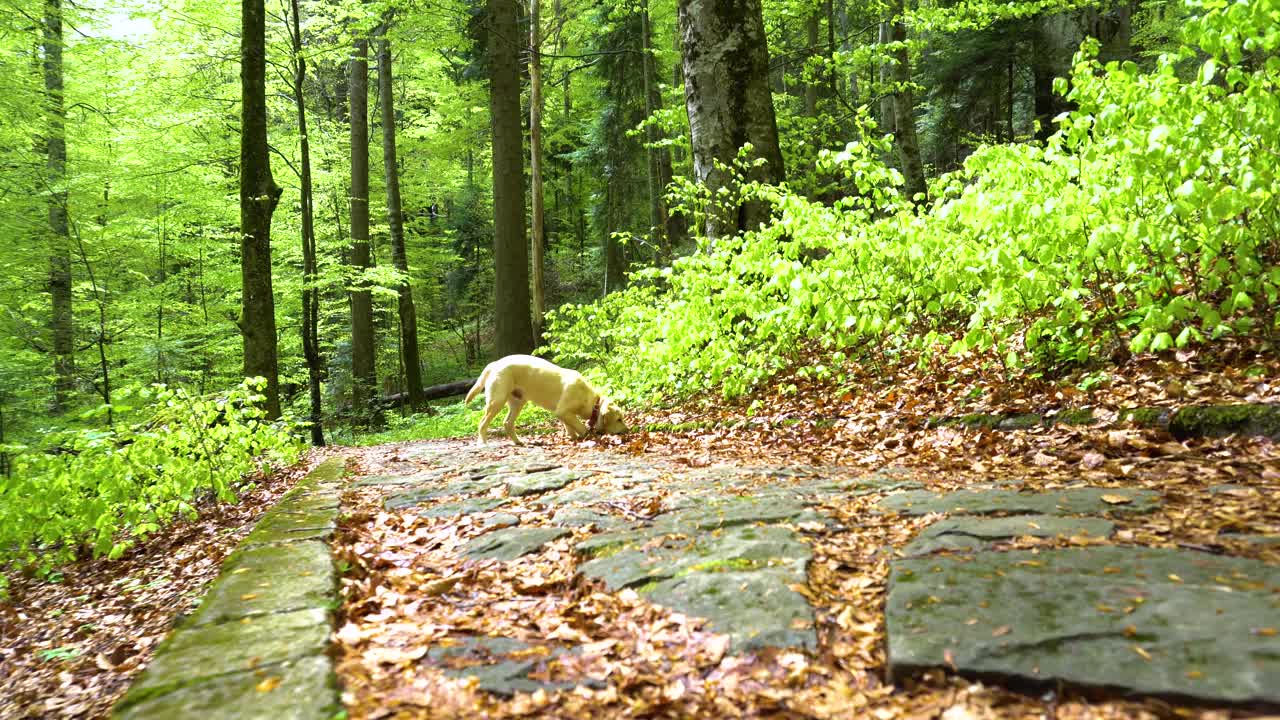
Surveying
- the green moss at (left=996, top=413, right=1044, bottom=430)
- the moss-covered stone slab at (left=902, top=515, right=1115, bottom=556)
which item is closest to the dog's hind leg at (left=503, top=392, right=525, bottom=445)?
the green moss at (left=996, top=413, right=1044, bottom=430)

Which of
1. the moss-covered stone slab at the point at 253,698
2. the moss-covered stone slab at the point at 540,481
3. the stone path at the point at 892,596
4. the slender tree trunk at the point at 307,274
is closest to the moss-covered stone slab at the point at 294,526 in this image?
the stone path at the point at 892,596

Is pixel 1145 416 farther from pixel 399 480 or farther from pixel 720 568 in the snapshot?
pixel 399 480

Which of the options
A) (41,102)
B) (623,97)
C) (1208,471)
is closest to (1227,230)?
(1208,471)

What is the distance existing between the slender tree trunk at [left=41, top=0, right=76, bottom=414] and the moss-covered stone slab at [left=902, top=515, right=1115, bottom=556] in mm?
14660

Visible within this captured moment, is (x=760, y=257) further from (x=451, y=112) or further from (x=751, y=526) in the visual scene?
(x=451, y=112)

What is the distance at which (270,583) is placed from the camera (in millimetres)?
2504

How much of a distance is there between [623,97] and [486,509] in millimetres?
21134

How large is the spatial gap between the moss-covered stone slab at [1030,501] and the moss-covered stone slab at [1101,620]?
568 mm

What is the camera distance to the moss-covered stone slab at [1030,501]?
8.49 ft

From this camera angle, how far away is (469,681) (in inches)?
69.9

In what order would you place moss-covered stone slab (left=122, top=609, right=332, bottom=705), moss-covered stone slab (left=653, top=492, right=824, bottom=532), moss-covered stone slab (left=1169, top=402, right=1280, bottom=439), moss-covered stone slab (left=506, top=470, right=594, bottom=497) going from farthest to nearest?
1. moss-covered stone slab (left=506, top=470, right=594, bottom=497)
2. moss-covered stone slab (left=1169, top=402, right=1280, bottom=439)
3. moss-covered stone slab (left=653, top=492, right=824, bottom=532)
4. moss-covered stone slab (left=122, top=609, right=332, bottom=705)

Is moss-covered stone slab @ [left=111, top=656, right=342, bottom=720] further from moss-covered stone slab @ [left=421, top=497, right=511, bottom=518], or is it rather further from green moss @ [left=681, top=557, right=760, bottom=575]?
moss-covered stone slab @ [left=421, top=497, right=511, bottom=518]

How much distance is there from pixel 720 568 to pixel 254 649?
1397mm

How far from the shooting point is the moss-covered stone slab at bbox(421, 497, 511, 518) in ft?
13.0
